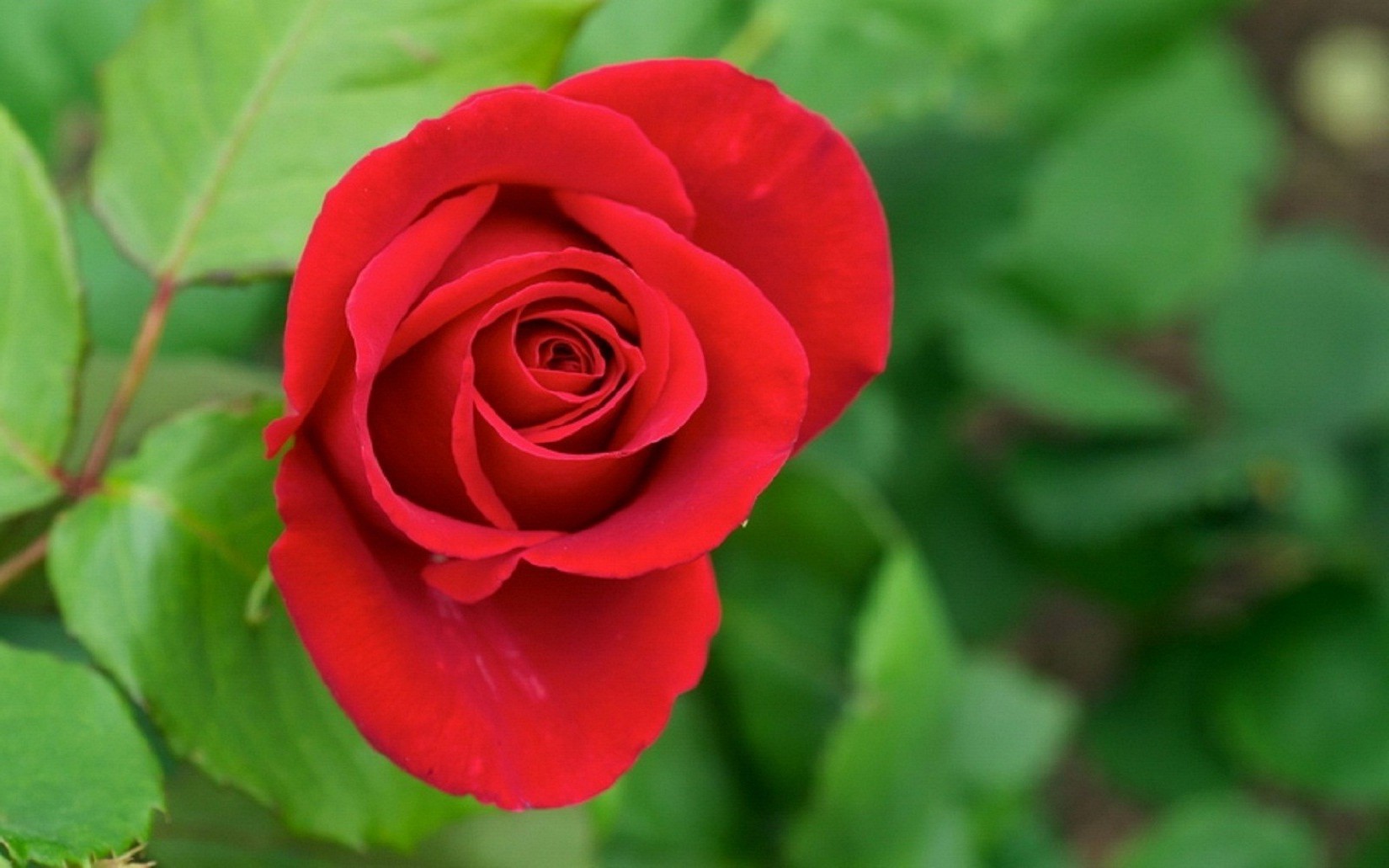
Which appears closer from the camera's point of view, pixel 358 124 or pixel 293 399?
pixel 293 399

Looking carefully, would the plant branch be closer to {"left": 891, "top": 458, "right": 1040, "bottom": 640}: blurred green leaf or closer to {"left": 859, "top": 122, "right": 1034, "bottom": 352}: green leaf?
{"left": 859, "top": 122, "right": 1034, "bottom": 352}: green leaf

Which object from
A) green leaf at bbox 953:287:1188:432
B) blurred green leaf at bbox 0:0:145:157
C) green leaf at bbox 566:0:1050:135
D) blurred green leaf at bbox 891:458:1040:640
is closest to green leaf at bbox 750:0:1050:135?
green leaf at bbox 566:0:1050:135

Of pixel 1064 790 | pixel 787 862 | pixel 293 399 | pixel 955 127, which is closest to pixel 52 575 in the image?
pixel 293 399

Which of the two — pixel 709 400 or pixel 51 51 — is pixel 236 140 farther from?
pixel 51 51

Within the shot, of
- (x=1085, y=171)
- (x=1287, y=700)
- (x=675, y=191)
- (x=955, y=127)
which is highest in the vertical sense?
(x=675, y=191)

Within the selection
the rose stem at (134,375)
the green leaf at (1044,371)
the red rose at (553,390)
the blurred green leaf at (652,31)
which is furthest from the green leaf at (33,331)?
the green leaf at (1044,371)

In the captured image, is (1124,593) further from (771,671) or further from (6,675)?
(6,675)

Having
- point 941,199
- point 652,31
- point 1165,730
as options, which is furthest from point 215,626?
point 1165,730
